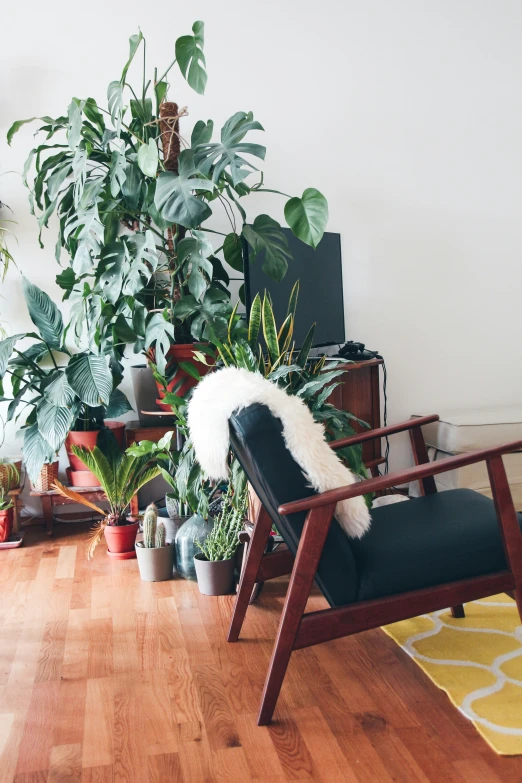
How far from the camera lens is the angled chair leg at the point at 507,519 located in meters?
1.85

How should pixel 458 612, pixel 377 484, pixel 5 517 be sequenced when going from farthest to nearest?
pixel 5 517 → pixel 458 612 → pixel 377 484

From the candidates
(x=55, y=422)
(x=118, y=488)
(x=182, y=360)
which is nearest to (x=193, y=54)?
(x=182, y=360)

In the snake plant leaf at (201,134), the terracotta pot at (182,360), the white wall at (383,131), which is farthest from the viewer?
the white wall at (383,131)

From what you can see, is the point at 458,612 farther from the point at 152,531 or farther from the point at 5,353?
the point at 5,353

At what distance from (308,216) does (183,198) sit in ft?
1.61

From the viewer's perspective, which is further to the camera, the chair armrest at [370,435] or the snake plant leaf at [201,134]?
the snake plant leaf at [201,134]

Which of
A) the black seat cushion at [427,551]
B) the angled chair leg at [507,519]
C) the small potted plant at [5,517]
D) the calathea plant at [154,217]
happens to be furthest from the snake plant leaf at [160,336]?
the angled chair leg at [507,519]

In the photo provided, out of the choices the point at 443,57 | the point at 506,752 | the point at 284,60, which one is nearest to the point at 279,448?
the point at 506,752

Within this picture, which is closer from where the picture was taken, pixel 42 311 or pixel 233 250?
pixel 233 250

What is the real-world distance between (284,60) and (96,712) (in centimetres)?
317

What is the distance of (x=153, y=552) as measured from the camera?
2.85 metres

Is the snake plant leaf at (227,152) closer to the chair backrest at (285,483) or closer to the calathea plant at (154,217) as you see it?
the calathea plant at (154,217)

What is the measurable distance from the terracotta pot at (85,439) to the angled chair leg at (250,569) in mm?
1287

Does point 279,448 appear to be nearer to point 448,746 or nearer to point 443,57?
point 448,746
